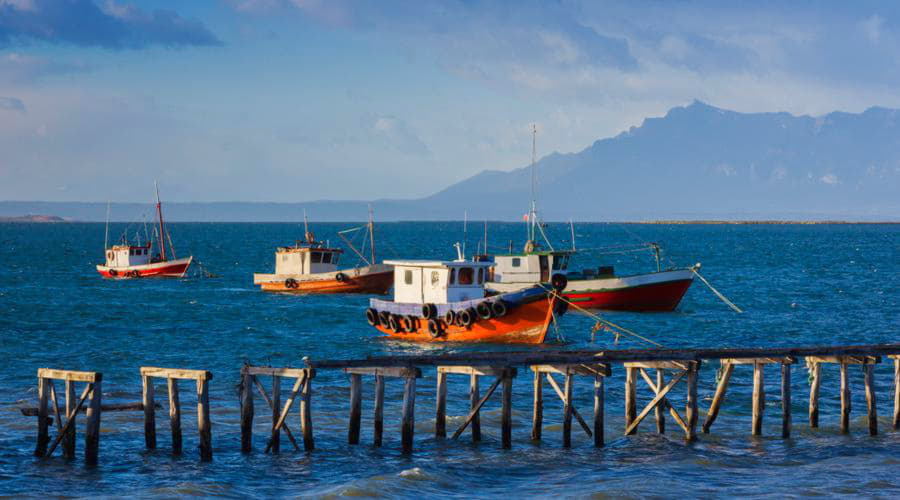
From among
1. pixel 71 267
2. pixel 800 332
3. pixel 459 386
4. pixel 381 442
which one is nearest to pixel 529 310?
pixel 459 386

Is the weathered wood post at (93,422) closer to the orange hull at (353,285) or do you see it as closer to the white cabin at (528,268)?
the white cabin at (528,268)

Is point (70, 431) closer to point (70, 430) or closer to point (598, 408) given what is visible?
point (70, 430)

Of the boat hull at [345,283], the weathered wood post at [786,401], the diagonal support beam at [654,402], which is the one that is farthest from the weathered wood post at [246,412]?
the boat hull at [345,283]

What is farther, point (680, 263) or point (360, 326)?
point (680, 263)

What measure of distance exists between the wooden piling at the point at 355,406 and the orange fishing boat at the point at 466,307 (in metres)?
19.0

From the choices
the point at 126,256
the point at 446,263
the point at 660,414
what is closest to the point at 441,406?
the point at 660,414

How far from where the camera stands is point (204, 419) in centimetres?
2417

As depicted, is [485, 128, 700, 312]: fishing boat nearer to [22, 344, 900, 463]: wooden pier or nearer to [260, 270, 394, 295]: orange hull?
[260, 270, 394, 295]: orange hull

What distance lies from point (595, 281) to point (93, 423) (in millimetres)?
38905

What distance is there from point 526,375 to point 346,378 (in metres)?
5.94

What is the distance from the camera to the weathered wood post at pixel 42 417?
79.3ft

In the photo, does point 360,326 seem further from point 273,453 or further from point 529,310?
point 273,453

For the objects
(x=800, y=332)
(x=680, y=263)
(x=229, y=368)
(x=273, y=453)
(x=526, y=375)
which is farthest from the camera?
(x=680, y=263)

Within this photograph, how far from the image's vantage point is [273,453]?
25484mm
